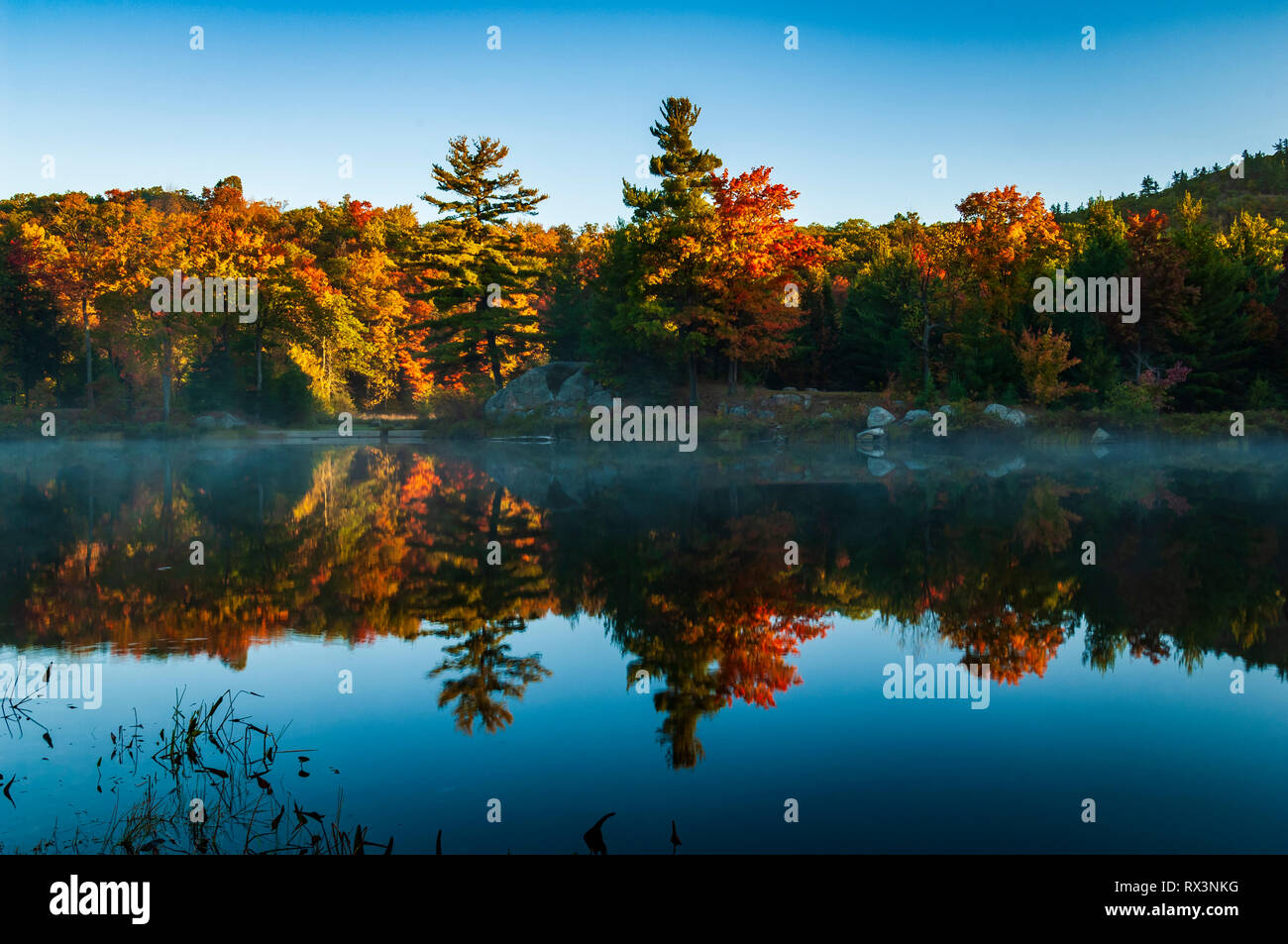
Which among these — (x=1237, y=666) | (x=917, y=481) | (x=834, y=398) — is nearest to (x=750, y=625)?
(x=1237, y=666)

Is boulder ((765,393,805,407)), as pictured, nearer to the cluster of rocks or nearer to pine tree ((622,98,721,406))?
pine tree ((622,98,721,406))

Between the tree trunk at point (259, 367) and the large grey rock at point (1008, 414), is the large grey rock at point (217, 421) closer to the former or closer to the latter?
the tree trunk at point (259, 367)

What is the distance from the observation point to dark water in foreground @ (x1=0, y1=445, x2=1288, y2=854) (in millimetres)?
5762

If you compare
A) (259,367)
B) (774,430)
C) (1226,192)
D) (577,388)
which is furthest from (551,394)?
(1226,192)

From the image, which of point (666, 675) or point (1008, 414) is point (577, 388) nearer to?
point (1008, 414)

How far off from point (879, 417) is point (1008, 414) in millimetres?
5055

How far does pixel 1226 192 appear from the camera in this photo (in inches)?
3093

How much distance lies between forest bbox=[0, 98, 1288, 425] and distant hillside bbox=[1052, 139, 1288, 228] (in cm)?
2821

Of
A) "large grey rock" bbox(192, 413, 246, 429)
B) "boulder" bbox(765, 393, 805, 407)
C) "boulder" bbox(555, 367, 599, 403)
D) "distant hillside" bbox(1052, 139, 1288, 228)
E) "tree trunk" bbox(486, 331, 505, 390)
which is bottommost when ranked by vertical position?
"large grey rock" bbox(192, 413, 246, 429)

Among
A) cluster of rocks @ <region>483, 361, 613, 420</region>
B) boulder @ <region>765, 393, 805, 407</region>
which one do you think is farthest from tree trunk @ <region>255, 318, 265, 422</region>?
boulder @ <region>765, 393, 805, 407</region>

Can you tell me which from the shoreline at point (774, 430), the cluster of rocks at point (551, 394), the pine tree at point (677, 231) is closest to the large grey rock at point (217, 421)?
the shoreline at point (774, 430)
